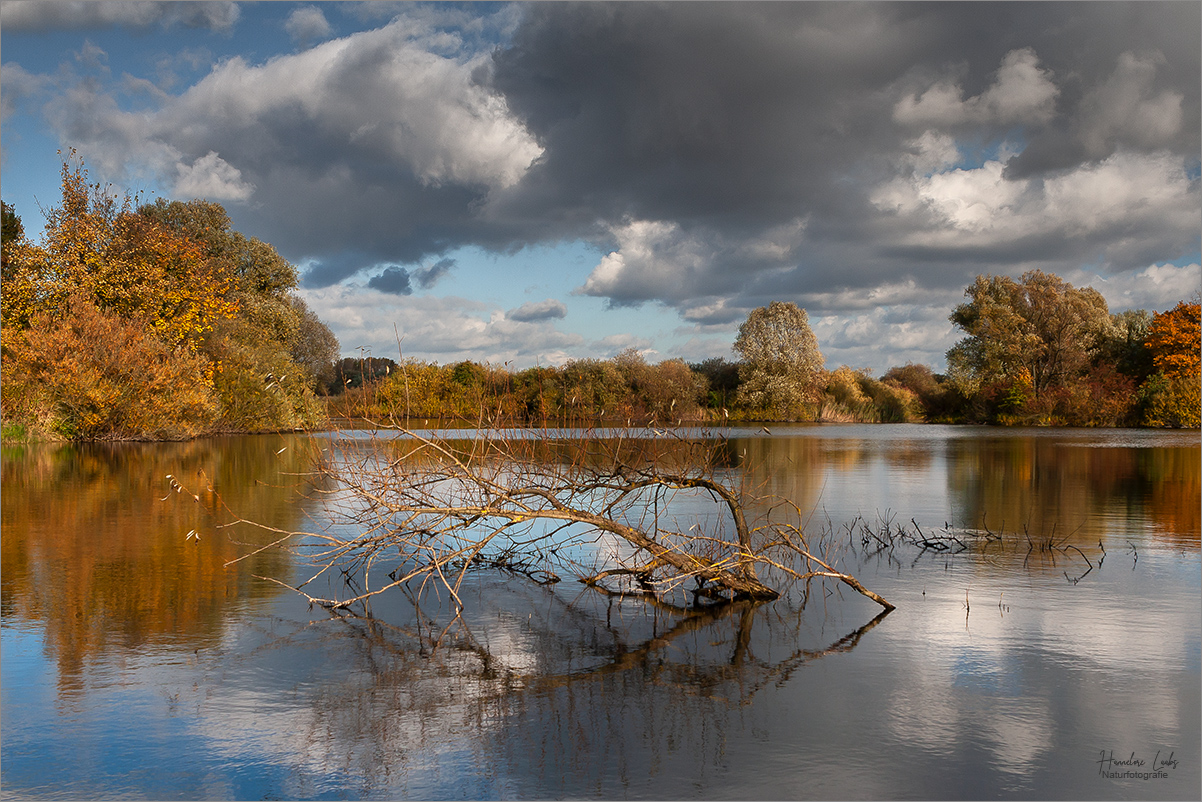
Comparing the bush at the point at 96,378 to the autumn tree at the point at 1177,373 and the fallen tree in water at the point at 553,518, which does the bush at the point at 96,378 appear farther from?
the autumn tree at the point at 1177,373

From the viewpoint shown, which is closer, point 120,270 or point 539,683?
point 539,683

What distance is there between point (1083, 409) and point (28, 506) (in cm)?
5032

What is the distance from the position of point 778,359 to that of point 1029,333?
1510cm

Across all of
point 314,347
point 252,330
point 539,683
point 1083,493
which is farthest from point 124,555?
point 314,347

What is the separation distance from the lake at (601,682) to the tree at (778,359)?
44935mm

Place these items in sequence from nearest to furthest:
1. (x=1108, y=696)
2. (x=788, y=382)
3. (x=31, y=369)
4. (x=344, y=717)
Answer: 1. (x=344, y=717)
2. (x=1108, y=696)
3. (x=31, y=369)
4. (x=788, y=382)

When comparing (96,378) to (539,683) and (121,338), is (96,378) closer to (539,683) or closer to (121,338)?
(121,338)

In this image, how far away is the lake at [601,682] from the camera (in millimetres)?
4359

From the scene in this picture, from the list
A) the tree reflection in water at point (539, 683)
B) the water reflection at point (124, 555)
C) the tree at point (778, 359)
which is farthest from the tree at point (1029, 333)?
→ the tree reflection in water at point (539, 683)

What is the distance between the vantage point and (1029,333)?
51594 mm

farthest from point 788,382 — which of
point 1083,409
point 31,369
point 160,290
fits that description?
point 31,369

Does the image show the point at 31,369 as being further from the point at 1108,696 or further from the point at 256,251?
the point at 1108,696

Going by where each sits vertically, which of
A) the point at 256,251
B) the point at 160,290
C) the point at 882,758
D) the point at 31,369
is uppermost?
the point at 256,251

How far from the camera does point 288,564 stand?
983cm
